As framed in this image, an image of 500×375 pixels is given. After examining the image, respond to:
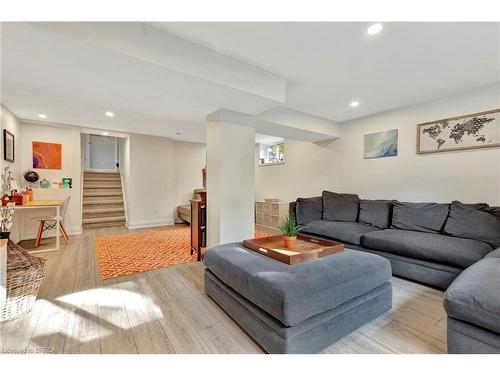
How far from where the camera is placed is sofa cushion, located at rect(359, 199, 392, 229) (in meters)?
3.29

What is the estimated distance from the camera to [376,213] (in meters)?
3.40

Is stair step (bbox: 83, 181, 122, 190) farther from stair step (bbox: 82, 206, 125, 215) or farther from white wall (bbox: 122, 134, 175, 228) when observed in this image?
white wall (bbox: 122, 134, 175, 228)

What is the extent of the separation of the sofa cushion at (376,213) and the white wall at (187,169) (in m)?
4.44

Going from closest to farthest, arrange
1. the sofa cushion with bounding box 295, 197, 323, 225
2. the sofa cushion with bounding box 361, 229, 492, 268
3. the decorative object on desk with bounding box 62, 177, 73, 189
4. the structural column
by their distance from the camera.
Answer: the sofa cushion with bounding box 361, 229, 492, 268, the structural column, the sofa cushion with bounding box 295, 197, 323, 225, the decorative object on desk with bounding box 62, 177, 73, 189

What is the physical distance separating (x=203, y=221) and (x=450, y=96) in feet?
13.0

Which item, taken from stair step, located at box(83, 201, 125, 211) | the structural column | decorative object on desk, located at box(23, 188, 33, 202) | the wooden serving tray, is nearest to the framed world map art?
the wooden serving tray

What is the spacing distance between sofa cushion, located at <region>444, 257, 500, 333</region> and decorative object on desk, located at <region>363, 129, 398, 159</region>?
264cm

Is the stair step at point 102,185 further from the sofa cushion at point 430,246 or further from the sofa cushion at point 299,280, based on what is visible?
the sofa cushion at point 430,246

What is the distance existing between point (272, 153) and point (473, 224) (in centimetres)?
447

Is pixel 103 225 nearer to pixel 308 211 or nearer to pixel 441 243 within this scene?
pixel 308 211

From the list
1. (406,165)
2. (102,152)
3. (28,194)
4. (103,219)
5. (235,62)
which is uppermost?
(235,62)

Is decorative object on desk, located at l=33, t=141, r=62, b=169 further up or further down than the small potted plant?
further up

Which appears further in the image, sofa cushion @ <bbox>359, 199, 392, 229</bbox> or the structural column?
sofa cushion @ <bbox>359, 199, 392, 229</bbox>

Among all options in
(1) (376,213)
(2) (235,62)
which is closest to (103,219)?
(2) (235,62)
